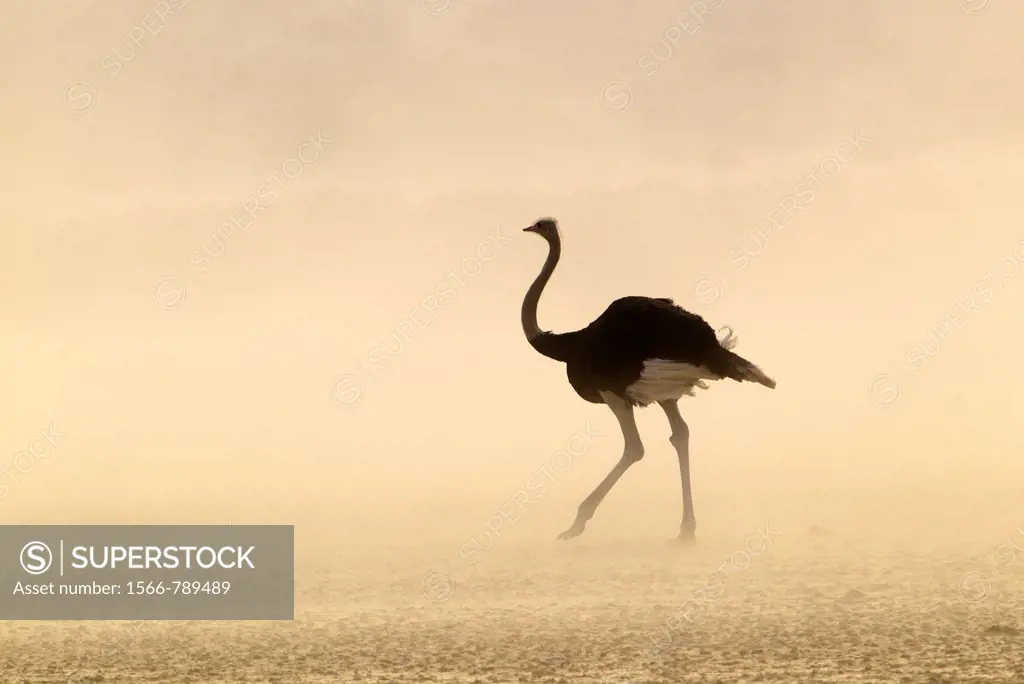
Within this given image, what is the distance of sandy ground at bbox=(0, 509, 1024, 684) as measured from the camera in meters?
15.9

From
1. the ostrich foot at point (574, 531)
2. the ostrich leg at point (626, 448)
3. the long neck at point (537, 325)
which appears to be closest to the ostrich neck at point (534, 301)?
the long neck at point (537, 325)

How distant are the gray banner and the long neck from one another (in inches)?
189

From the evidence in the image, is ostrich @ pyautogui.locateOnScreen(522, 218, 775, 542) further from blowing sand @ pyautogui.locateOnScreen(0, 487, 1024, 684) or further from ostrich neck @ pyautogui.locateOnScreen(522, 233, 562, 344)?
blowing sand @ pyautogui.locateOnScreen(0, 487, 1024, 684)

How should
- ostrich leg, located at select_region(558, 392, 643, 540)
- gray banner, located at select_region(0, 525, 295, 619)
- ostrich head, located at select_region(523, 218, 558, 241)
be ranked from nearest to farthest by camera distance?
1. gray banner, located at select_region(0, 525, 295, 619)
2. ostrich leg, located at select_region(558, 392, 643, 540)
3. ostrich head, located at select_region(523, 218, 558, 241)

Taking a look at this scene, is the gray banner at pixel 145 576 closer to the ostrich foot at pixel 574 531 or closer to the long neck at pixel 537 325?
the ostrich foot at pixel 574 531

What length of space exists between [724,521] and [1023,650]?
9.79 metres

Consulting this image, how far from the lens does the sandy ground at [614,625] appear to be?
15938 mm

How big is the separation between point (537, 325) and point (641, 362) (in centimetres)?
192

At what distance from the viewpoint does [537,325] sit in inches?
895

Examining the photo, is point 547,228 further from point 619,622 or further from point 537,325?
point 619,622

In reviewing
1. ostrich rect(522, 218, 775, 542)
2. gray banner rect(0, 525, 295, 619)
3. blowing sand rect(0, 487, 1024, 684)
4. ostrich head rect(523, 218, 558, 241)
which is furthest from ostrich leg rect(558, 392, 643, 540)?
gray banner rect(0, 525, 295, 619)

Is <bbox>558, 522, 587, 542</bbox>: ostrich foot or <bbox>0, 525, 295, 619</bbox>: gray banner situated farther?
<bbox>558, 522, 587, 542</bbox>: ostrich foot

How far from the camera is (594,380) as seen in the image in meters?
21.8

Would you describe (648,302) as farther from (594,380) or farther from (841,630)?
(841,630)
